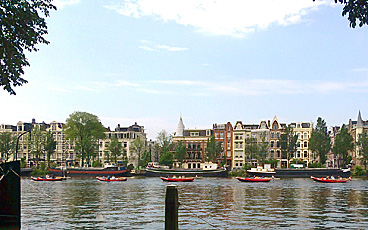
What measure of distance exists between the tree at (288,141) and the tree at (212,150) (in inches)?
814

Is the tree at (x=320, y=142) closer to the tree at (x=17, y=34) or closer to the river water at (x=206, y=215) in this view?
the river water at (x=206, y=215)

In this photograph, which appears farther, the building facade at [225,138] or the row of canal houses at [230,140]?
the building facade at [225,138]

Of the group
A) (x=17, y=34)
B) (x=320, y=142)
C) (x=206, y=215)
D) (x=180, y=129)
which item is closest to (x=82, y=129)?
(x=180, y=129)

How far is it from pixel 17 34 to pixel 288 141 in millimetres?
121179

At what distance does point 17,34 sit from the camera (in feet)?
87.4

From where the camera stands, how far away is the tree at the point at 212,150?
479ft

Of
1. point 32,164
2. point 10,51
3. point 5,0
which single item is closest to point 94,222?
point 10,51

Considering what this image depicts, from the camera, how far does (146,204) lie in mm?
46812

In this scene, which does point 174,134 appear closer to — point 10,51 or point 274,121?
point 274,121

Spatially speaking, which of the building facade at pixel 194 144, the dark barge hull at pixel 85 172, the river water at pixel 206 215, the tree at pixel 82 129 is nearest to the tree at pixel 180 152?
the building facade at pixel 194 144

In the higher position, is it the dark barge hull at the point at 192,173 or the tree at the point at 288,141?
the tree at the point at 288,141

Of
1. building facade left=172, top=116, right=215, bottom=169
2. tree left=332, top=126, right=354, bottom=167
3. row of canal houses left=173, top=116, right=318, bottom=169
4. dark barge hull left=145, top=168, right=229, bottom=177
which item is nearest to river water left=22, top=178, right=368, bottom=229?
dark barge hull left=145, top=168, right=229, bottom=177

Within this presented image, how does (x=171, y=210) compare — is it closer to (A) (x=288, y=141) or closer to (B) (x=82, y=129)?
(B) (x=82, y=129)

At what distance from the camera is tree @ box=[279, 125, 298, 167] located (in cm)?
13800
